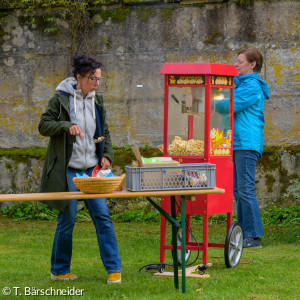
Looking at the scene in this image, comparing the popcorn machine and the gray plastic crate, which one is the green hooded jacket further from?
the popcorn machine

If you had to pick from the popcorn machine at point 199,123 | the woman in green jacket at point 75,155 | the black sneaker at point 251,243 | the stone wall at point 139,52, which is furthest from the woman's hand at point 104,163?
the stone wall at point 139,52

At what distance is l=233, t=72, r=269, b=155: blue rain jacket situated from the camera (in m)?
7.02

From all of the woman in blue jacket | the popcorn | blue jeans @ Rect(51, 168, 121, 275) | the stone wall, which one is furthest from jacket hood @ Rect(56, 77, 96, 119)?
the stone wall

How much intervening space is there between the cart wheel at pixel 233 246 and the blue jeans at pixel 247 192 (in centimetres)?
96

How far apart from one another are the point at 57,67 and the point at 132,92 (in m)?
1.16

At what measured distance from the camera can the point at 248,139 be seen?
23.2 feet

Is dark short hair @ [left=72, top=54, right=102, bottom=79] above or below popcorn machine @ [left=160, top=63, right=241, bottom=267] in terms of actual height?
above

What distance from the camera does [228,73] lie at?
5953mm

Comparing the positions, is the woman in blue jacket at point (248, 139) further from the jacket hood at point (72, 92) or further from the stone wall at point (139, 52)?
the jacket hood at point (72, 92)

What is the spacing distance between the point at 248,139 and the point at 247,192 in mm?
588

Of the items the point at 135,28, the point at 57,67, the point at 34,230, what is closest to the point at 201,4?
the point at 135,28

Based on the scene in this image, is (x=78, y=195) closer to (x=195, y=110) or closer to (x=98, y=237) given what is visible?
(x=98, y=237)

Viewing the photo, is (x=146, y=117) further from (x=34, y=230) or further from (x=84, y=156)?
(x=84, y=156)

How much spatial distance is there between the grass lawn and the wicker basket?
30.5 inches
